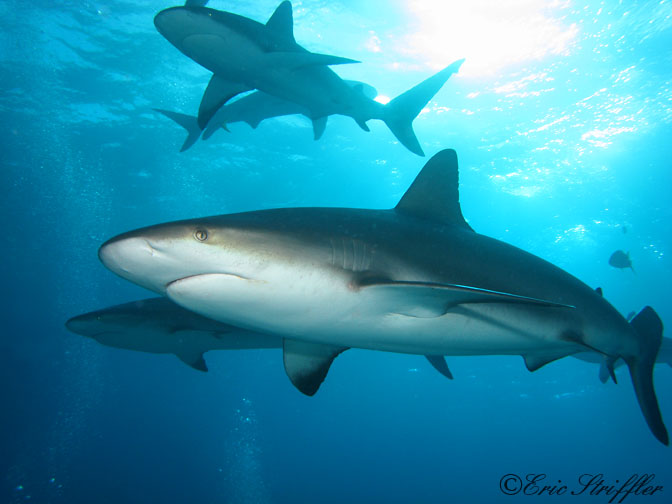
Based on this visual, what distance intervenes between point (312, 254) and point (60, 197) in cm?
2833

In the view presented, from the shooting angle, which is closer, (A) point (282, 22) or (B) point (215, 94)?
(A) point (282, 22)

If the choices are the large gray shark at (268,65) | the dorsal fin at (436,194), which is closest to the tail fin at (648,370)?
the dorsal fin at (436,194)

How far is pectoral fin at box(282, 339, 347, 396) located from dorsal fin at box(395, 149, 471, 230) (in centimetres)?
131

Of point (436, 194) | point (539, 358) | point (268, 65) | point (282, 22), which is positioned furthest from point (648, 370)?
point (282, 22)

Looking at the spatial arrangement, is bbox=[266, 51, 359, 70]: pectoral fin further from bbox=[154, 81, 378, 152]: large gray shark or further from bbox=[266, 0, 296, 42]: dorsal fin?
bbox=[154, 81, 378, 152]: large gray shark

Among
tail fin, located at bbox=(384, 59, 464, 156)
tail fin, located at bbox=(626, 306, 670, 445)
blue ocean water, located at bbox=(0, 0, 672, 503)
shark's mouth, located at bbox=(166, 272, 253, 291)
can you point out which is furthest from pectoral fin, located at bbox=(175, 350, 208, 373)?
blue ocean water, located at bbox=(0, 0, 672, 503)

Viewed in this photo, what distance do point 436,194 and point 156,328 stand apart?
4.18 metres

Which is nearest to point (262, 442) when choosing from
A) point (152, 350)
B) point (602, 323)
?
point (152, 350)

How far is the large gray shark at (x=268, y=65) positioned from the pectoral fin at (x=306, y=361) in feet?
13.2

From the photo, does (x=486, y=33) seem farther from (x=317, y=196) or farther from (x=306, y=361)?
(x=306, y=361)

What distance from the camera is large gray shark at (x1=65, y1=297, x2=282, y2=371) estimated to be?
15.6 ft

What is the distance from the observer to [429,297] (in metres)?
2.12

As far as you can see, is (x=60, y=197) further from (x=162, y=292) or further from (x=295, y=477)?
(x=295, y=477)

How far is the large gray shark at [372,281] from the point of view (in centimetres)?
183
